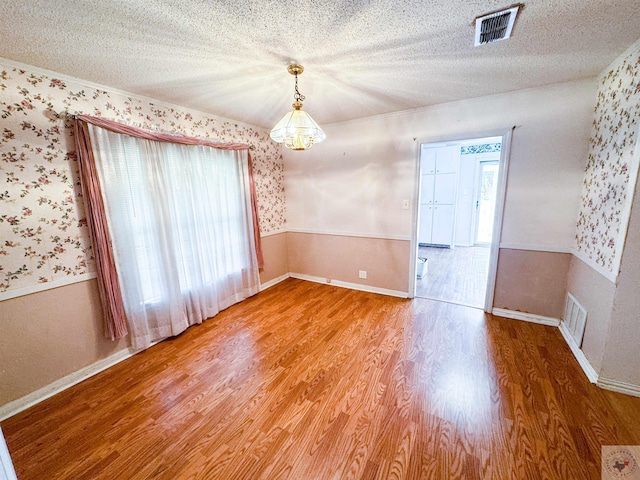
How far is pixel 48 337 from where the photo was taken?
1.77 meters

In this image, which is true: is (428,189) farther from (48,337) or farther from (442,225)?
(48,337)

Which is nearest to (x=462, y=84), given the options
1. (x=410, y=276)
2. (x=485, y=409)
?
(x=410, y=276)

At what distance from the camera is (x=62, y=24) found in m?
1.26

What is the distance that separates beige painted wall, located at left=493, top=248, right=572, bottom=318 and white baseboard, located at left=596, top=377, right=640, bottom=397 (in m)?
0.85

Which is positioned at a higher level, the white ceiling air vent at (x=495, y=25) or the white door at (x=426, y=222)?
the white ceiling air vent at (x=495, y=25)

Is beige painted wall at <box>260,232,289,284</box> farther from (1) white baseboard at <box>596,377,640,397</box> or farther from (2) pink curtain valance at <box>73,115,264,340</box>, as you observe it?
(1) white baseboard at <box>596,377,640,397</box>

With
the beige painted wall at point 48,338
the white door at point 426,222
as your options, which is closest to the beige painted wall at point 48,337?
the beige painted wall at point 48,338

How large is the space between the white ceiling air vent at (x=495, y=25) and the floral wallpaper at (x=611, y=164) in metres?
0.97

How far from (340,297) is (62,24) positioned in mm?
3145

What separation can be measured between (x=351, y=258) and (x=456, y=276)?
1767 mm

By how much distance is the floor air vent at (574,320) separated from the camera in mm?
1990

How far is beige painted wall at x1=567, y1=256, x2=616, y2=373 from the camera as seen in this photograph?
1688mm

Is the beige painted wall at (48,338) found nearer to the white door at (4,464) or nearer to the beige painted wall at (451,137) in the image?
the white door at (4,464)

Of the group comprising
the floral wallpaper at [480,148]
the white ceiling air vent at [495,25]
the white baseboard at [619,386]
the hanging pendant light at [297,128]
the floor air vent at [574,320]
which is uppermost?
the floral wallpaper at [480,148]
